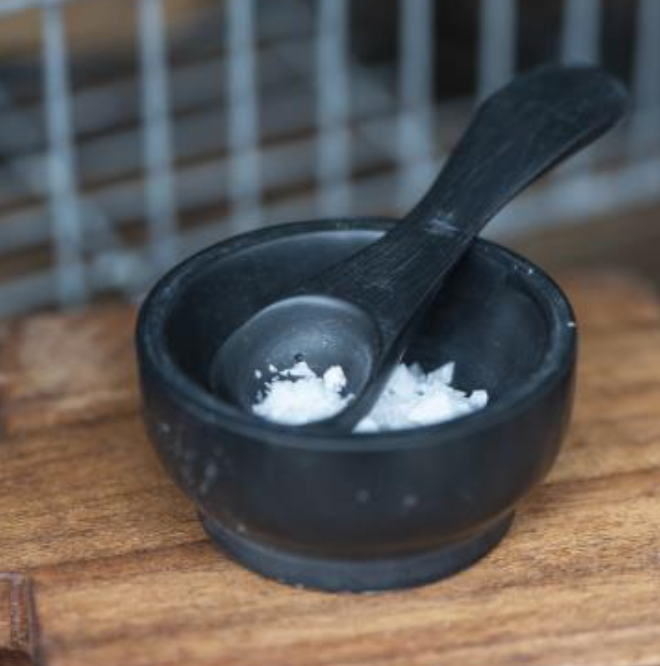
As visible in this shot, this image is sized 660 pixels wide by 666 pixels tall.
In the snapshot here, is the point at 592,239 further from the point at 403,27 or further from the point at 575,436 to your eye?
the point at 575,436

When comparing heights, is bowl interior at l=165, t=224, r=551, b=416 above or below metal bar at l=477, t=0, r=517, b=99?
above

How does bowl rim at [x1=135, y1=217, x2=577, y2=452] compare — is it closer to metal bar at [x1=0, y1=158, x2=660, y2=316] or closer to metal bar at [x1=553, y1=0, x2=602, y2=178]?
metal bar at [x1=0, y1=158, x2=660, y2=316]

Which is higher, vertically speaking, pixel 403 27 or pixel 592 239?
pixel 403 27

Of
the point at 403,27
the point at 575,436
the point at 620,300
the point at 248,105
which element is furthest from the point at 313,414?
the point at 403,27

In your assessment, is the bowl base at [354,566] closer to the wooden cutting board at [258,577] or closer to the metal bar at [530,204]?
the wooden cutting board at [258,577]

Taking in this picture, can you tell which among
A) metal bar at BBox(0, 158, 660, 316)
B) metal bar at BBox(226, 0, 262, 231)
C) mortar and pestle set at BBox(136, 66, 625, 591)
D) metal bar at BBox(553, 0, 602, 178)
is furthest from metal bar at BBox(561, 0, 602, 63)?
mortar and pestle set at BBox(136, 66, 625, 591)

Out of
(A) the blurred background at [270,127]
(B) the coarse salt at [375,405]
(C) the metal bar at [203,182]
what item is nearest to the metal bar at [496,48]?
(A) the blurred background at [270,127]
